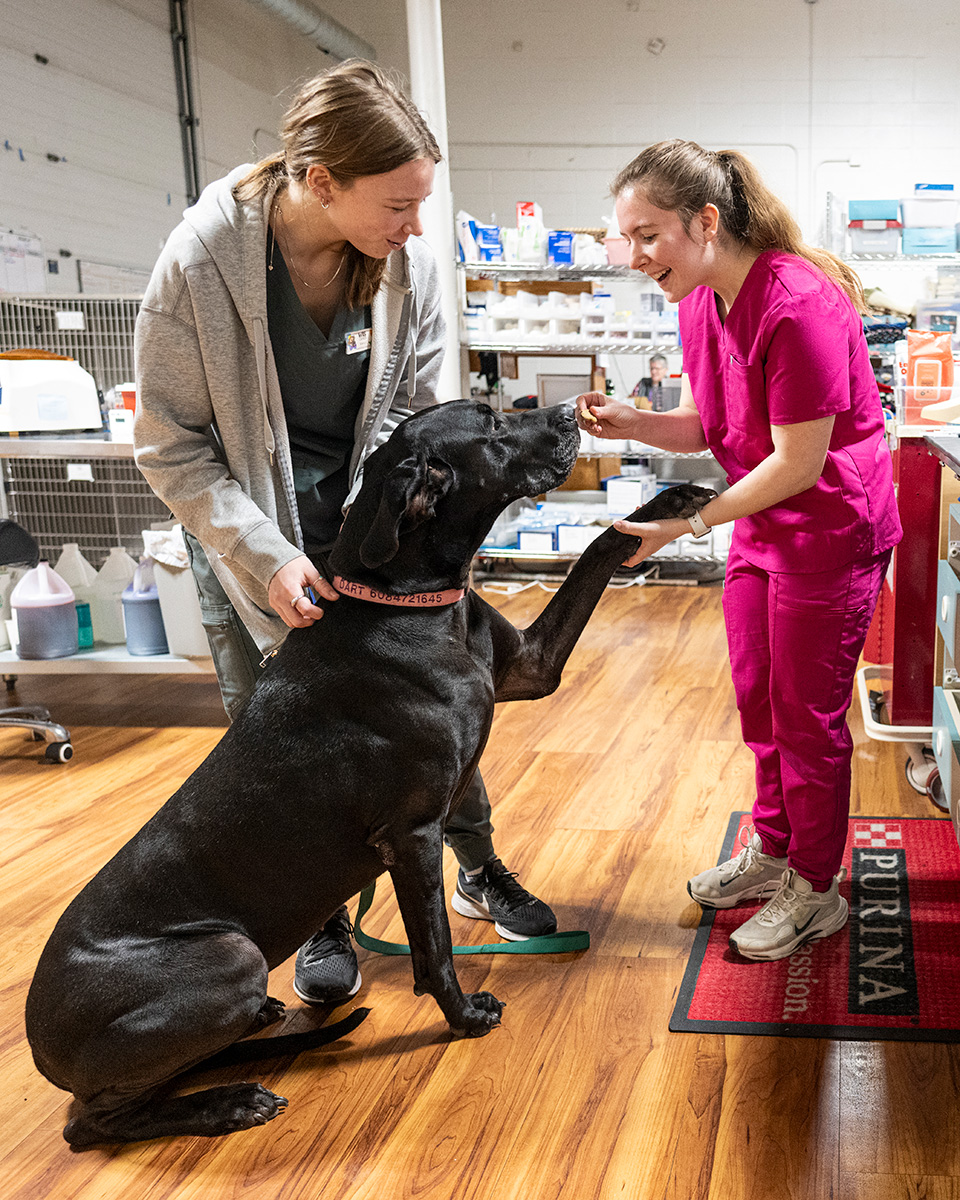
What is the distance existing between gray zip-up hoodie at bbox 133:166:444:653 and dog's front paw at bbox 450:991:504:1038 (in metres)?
0.66

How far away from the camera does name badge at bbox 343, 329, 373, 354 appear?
1.70 m

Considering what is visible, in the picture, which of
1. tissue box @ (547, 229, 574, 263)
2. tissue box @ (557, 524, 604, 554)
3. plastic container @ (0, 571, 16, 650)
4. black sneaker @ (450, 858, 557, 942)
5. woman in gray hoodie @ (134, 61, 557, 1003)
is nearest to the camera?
woman in gray hoodie @ (134, 61, 557, 1003)

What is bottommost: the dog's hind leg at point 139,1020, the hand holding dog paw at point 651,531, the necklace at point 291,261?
the dog's hind leg at point 139,1020

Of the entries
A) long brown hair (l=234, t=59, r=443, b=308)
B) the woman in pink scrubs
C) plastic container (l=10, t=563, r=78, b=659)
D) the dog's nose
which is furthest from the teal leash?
plastic container (l=10, t=563, r=78, b=659)

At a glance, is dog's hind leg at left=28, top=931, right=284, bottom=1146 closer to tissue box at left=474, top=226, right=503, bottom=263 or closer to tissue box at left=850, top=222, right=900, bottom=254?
tissue box at left=474, top=226, right=503, bottom=263

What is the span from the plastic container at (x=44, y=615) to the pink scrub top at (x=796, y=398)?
245cm

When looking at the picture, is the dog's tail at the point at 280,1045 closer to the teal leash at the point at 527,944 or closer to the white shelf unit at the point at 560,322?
the teal leash at the point at 527,944

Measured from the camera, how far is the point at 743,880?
2.10m

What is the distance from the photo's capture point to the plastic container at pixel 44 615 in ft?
11.5

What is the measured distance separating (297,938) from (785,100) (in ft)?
23.9

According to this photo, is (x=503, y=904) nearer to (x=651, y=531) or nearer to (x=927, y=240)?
(x=651, y=531)

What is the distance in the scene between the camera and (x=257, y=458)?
168 centimetres

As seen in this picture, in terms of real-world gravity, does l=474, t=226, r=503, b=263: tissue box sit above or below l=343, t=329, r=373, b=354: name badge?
above

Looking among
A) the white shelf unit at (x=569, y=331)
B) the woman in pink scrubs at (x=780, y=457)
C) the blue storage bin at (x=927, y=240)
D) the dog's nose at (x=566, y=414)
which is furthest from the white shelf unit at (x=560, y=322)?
the dog's nose at (x=566, y=414)
